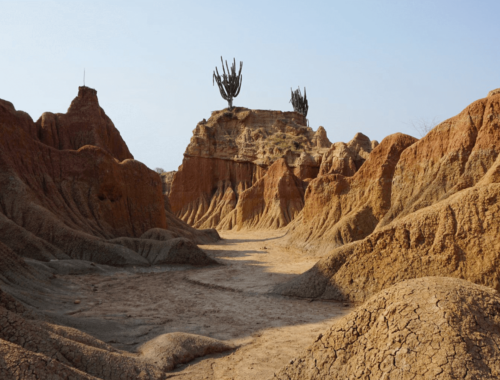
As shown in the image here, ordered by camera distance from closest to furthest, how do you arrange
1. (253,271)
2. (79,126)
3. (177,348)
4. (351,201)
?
1. (177,348)
2. (253,271)
3. (351,201)
4. (79,126)

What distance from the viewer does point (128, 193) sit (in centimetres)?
2106

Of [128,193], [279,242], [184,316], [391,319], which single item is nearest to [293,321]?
[184,316]

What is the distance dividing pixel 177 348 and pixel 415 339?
10.3 feet

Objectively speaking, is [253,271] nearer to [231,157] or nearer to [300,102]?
[231,157]

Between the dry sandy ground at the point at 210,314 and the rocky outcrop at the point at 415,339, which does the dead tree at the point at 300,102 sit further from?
the rocky outcrop at the point at 415,339

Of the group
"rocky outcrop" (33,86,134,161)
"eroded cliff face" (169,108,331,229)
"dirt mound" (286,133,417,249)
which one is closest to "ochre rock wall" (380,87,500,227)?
"dirt mound" (286,133,417,249)

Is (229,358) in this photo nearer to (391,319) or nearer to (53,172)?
(391,319)

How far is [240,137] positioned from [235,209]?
33.0 feet

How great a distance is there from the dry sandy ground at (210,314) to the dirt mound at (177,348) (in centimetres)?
12

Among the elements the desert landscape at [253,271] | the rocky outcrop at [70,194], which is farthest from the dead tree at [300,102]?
the rocky outcrop at [70,194]

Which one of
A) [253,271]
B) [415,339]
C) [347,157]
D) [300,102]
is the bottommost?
[253,271]

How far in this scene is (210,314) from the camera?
27.0ft

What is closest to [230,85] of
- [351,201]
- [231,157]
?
[231,157]

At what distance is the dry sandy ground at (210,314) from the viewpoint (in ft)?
18.7
